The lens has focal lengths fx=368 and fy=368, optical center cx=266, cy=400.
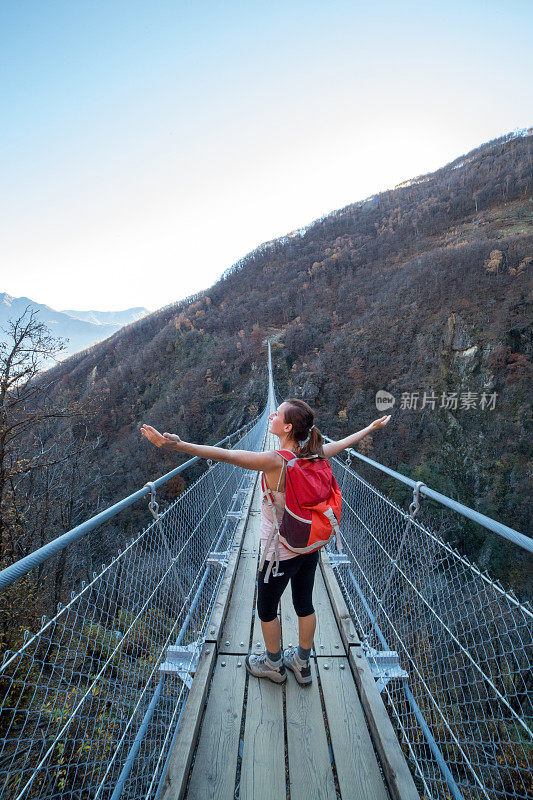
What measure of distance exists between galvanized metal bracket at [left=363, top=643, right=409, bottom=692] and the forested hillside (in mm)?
7056

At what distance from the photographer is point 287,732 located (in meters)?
1.47

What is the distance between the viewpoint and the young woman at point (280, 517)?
1.41 m

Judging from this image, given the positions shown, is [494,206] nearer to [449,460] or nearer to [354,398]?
[354,398]

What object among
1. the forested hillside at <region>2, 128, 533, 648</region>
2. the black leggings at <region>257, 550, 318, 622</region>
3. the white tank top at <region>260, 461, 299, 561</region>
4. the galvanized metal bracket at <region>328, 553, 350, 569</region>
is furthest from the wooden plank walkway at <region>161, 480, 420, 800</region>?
the forested hillside at <region>2, 128, 533, 648</region>

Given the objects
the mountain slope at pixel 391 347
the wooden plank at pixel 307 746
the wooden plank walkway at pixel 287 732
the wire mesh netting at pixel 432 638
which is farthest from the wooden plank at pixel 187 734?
the mountain slope at pixel 391 347

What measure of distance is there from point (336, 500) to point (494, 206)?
32.5 meters

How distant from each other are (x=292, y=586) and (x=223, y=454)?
0.67 metres

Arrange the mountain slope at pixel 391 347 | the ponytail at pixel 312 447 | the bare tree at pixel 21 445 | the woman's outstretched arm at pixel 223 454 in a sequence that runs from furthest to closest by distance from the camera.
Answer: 1. the mountain slope at pixel 391 347
2. the bare tree at pixel 21 445
3. the ponytail at pixel 312 447
4. the woman's outstretched arm at pixel 223 454

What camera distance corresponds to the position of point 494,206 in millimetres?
26031

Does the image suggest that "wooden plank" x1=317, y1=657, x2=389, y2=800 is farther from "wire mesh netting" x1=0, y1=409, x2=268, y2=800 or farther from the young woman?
"wire mesh netting" x1=0, y1=409, x2=268, y2=800

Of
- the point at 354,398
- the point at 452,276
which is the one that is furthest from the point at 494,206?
the point at 354,398

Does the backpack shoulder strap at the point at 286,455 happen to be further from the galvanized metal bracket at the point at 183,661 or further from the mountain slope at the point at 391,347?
the mountain slope at the point at 391,347

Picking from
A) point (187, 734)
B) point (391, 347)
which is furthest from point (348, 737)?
point (391, 347)

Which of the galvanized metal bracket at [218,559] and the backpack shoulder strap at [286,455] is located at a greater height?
the backpack shoulder strap at [286,455]
